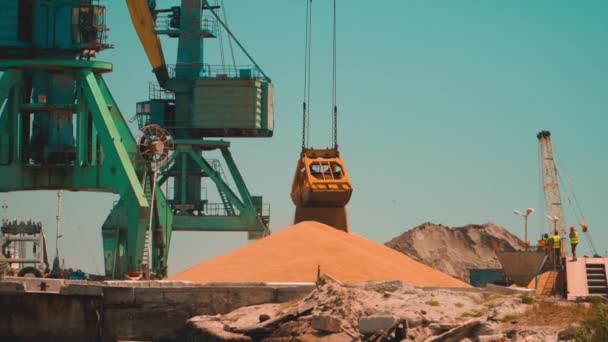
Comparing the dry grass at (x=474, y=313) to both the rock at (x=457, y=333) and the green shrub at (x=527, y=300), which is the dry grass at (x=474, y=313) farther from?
the rock at (x=457, y=333)

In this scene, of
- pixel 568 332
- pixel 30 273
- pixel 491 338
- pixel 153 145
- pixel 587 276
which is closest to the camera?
pixel 568 332

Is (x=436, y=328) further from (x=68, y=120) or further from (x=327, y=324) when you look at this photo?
(x=68, y=120)

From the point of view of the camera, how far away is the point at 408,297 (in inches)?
1460

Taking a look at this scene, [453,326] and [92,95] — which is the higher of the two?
[92,95]

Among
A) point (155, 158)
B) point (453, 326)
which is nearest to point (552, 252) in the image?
point (453, 326)

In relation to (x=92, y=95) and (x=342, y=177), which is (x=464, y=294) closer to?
(x=342, y=177)

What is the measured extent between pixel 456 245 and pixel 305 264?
283 ft

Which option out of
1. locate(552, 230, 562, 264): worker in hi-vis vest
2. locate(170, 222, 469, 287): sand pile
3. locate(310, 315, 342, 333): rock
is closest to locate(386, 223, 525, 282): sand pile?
locate(170, 222, 469, 287): sand pile

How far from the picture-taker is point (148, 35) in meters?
98.8

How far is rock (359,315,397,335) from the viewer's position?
109 feet

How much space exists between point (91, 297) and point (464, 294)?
11941 millimetres

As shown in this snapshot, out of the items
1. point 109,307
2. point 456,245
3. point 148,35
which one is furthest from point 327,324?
point 456,245

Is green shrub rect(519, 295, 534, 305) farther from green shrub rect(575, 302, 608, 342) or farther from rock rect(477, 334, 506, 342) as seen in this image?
green shrub rect(575, 302, 608, 342)

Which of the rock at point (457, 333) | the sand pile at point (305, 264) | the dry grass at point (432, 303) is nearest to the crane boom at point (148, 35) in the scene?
the sand pile at point (305, 264)
